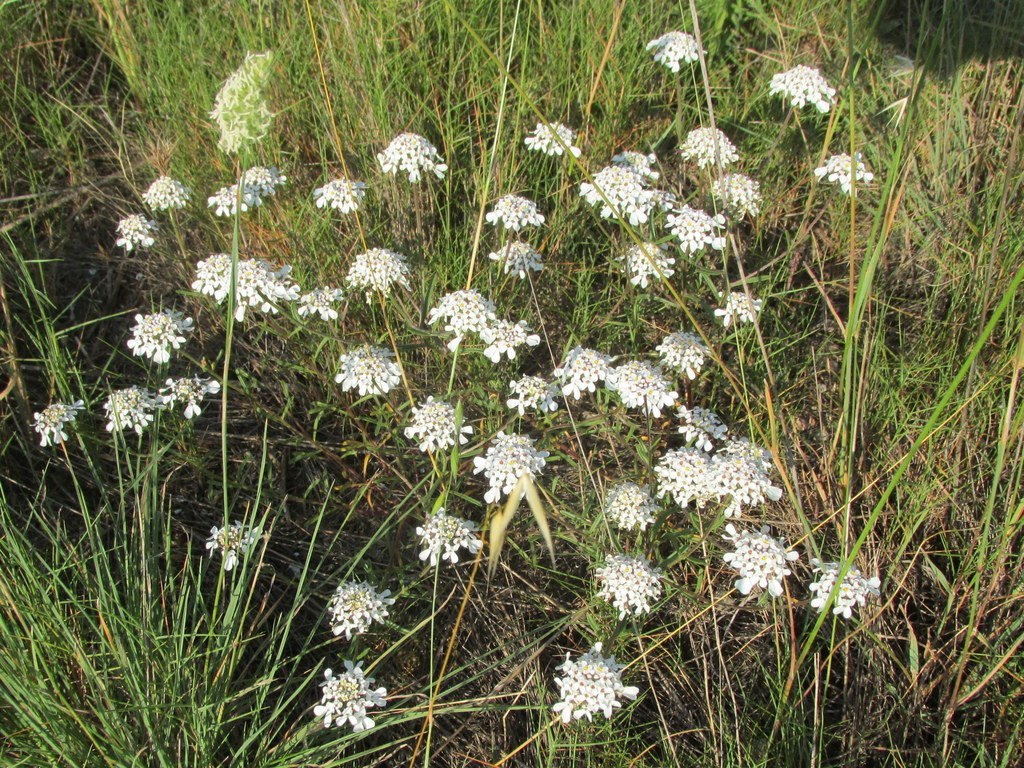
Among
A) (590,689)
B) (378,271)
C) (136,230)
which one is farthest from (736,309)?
(136,230)

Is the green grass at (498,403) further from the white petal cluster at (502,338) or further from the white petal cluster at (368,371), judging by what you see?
the white petal cluster at (502,338)

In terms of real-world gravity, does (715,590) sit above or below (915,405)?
below

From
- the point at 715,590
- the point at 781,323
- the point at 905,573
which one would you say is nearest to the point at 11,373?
the point at 715,590

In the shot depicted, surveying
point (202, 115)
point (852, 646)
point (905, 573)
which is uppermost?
point (202, 115)

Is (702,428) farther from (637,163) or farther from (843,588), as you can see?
(637,163)

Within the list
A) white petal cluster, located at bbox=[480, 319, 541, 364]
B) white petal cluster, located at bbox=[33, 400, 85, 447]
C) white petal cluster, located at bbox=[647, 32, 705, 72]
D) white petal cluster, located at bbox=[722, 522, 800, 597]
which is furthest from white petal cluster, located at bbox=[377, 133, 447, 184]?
white petal cluster, located at bbox=[722, 522, 800, 597]

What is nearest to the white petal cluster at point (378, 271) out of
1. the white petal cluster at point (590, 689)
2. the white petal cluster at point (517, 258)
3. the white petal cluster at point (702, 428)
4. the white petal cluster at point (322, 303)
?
the white petal cluster at point (322, 303)

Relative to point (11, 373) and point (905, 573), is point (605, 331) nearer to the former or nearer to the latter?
point (905, 573)

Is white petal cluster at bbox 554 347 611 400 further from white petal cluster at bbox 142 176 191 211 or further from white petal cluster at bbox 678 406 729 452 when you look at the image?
white petal cluster at bbox 142 176 191 211
